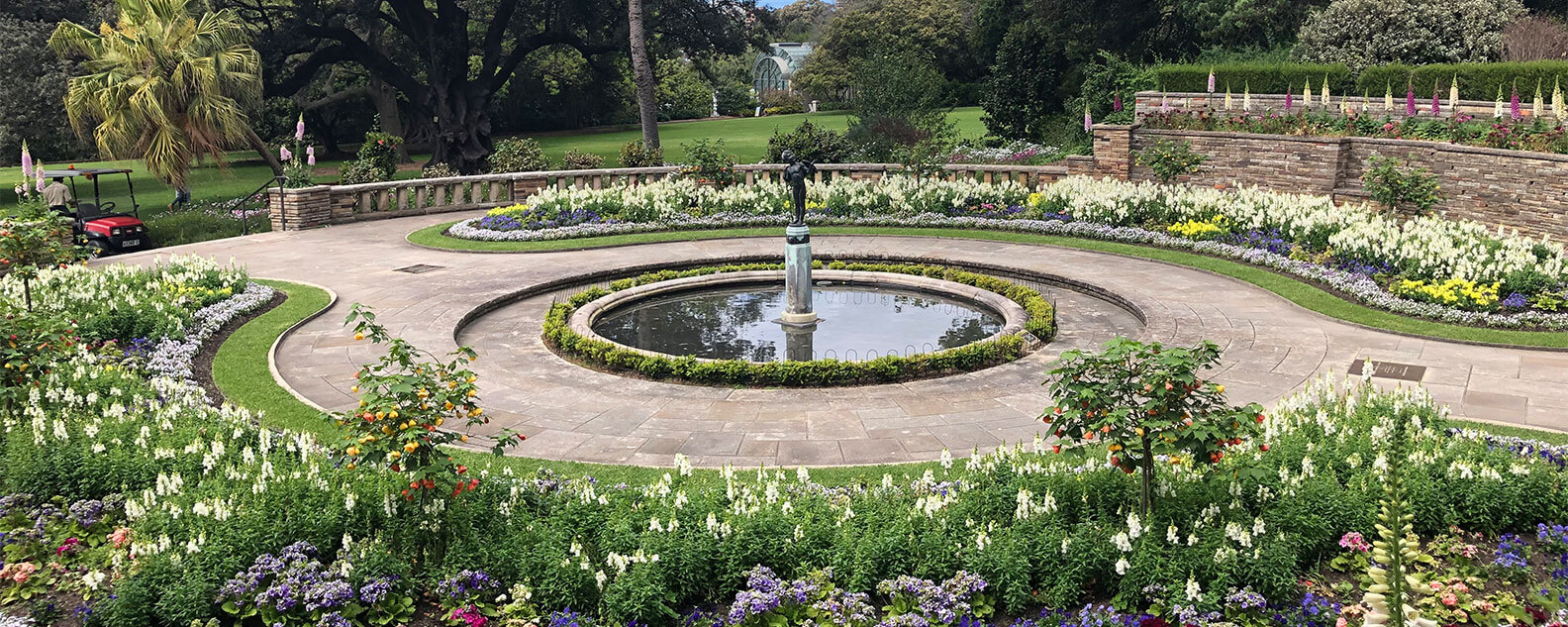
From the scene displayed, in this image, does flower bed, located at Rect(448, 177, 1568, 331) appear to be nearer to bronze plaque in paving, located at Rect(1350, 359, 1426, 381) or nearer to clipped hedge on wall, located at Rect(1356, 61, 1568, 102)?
bronze plaque in paving, located at Rect(1350, 359, 1426, 381)

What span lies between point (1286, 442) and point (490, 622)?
5.94 metres

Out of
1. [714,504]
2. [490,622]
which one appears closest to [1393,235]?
[714,504]

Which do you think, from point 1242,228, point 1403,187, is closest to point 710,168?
point 1242,228

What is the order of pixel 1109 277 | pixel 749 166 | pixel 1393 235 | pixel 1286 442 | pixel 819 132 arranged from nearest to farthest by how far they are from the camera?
1. pixel 1286 442
2. pixel 1393 235
3. pixel 1109 277
4. pixel 749 166
5. pixel 819 132

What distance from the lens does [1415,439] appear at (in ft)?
29.7

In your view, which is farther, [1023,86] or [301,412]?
[1023,86]

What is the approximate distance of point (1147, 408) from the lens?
7.30 metres

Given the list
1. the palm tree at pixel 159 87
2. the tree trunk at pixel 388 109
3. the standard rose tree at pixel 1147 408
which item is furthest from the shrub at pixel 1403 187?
the tree trunk at pixel 388 109

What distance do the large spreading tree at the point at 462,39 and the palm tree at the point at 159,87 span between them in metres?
8.22

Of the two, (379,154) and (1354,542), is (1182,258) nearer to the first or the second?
(1354,542)

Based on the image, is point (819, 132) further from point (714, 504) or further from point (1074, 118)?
point (714, 504)

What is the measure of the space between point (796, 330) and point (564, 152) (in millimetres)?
38070

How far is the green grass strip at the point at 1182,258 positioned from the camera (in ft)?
→ 46.3

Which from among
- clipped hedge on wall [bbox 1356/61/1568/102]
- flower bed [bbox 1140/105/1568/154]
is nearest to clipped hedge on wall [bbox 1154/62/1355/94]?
clipped hedge on wall [bbox 1356/61/1568/102]
